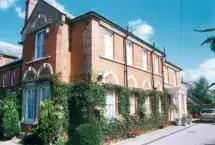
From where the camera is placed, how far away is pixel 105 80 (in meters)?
15.6

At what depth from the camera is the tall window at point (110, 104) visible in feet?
52.0

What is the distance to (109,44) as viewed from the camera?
17.1 metres

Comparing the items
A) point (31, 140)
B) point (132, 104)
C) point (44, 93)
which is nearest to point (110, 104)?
point (132, 104)

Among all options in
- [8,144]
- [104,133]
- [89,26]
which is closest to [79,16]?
[89,26]

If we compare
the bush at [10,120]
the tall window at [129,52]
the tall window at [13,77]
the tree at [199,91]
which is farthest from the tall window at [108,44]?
the tree at [199,91]

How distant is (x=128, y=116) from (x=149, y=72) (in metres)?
6.87

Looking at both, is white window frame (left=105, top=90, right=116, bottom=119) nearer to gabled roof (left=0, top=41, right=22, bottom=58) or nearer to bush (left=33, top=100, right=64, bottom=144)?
bush (left=33, top=100, right=64, bottom=144)

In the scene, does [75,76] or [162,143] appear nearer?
[162,143]

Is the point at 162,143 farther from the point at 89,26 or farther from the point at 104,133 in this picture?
the point at 89,26

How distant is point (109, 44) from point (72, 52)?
2.80 m

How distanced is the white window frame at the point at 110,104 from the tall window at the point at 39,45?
5704 mm

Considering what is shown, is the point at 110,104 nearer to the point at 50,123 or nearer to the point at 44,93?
the point at 50,123

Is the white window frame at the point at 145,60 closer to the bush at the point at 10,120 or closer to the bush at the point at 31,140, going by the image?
the bush at the point at 31,140

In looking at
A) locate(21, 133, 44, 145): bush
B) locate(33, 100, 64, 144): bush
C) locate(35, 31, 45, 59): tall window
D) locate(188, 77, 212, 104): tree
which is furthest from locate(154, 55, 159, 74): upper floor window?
locate(188, 77, 212, 104): tree
